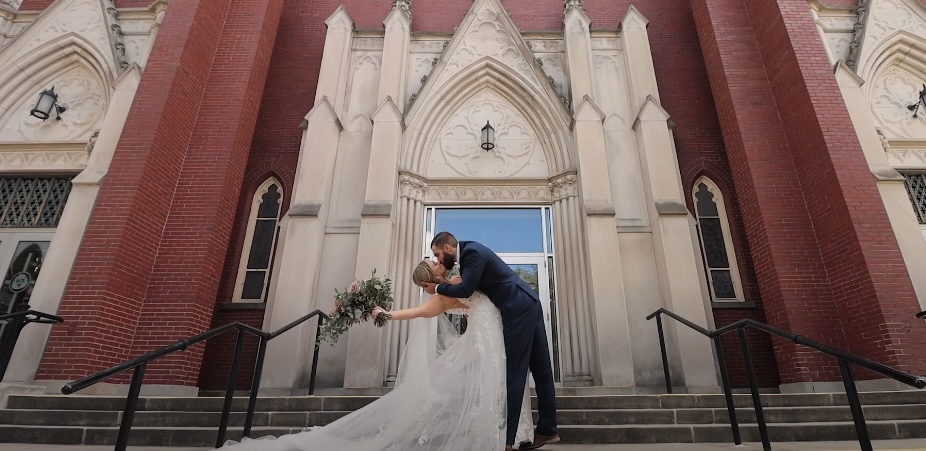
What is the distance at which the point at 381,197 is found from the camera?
8.38 meters

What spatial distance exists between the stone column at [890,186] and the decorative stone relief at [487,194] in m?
5.35

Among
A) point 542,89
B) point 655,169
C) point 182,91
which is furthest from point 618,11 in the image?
point 182,91

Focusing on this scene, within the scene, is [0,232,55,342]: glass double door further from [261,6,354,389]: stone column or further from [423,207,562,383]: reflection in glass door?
[423,207,562,383]: reflection in glass door

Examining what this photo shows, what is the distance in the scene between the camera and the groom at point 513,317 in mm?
3568

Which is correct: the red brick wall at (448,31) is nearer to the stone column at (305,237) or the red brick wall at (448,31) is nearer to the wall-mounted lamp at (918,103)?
the stone column at (305,237)

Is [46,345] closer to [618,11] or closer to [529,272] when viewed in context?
[529,272]

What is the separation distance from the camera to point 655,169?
8609 millimetres

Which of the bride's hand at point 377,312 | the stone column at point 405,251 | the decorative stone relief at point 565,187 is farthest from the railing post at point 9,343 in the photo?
the decorative stone relief at point 565,187

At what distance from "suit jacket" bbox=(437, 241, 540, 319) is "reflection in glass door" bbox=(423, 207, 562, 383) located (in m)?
5.03

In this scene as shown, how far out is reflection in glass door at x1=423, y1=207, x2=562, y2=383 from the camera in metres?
8.85

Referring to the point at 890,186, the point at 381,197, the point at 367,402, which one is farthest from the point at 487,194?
the point at 890,186

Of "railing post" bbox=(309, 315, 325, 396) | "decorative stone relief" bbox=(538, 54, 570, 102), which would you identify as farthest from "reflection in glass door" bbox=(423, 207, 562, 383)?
"decorative stone relief" bbox=(538, 54, 570, 102)

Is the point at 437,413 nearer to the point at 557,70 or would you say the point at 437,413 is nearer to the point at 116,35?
the point at 557,70

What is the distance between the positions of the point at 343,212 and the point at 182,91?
3.56 m
